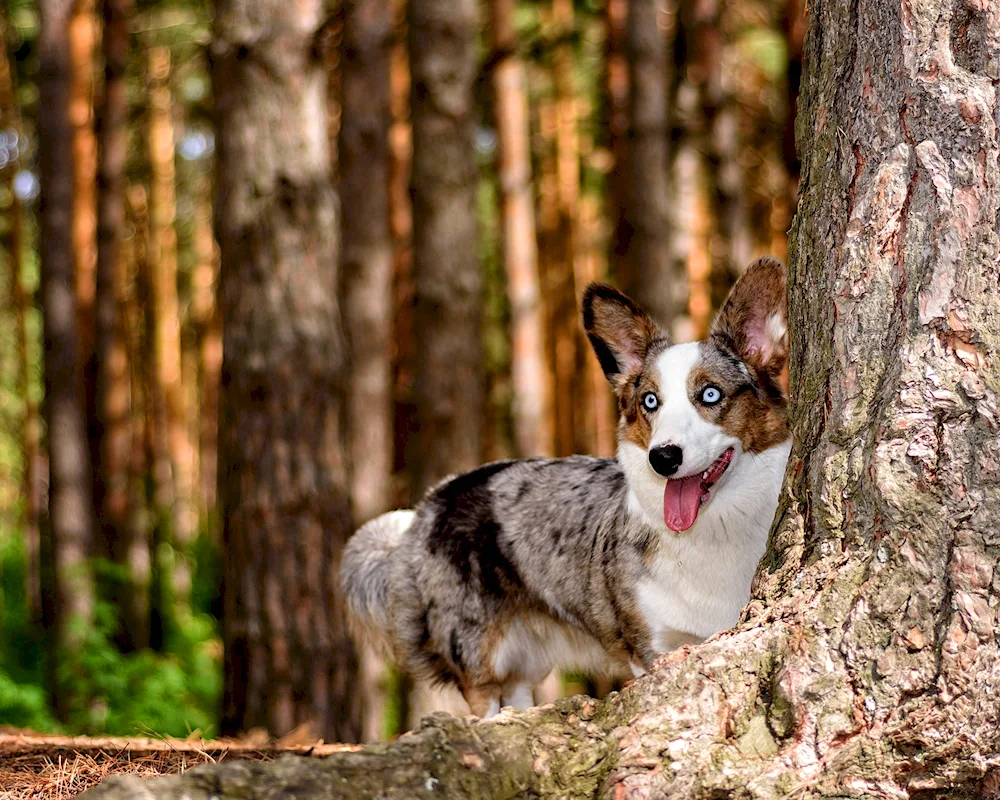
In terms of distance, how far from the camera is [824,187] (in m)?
3.37

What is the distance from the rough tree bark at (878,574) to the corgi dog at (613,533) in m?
1.14

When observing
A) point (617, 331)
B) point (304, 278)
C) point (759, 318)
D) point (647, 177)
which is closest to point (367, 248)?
point (647, 177)

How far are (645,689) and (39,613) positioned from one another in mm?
15557

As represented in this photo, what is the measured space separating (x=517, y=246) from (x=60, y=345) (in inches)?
194

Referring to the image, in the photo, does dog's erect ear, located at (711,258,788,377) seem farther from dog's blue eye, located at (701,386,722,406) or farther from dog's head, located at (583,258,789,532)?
dog's blue eye, located at (701,386,722,406)

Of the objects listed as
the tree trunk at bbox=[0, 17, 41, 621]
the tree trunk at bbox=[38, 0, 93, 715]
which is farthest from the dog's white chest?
the tree trunk at bbox=[0, 17, 41, 621]

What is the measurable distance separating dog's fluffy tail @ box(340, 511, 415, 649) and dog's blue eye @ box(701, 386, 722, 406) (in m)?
2.04

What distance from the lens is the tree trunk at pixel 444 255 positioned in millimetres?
9609

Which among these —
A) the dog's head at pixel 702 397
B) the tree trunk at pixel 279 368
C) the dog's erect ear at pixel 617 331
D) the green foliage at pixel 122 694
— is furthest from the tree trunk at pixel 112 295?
the dog's head at pixel 702 397

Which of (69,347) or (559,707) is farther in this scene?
(69,347)

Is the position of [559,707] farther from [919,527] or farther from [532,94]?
[532,94]

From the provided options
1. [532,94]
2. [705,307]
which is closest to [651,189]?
[705,307]

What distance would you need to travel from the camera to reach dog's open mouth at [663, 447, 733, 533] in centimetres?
441

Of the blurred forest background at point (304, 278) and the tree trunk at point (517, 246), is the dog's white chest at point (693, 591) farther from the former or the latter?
the tree trunk at point (517, 246)
